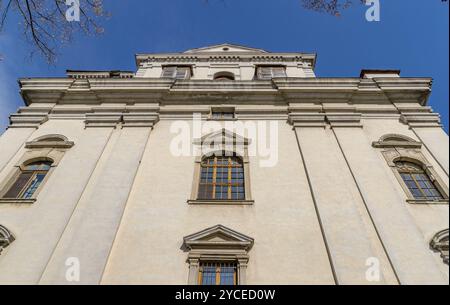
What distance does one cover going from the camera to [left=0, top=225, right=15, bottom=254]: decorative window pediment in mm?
9883

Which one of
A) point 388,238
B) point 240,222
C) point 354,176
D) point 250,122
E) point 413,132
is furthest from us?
point 250,122

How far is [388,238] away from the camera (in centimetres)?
977

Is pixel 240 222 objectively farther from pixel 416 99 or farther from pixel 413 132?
pixel 416 99

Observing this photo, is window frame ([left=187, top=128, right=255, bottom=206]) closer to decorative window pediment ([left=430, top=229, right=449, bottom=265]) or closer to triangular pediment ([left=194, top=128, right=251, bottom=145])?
triangular pediment ([left=194, top=128, right=251, bottom=145])

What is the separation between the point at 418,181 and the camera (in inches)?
485

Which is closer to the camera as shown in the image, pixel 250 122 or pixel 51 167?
pixel 51 167

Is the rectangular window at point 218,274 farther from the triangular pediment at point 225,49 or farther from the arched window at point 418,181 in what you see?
the triangular pediment at point 225,49

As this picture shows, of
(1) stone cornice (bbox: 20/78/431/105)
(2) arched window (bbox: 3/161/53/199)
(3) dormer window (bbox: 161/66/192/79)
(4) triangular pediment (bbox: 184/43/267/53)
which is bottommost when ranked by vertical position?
(2) arched window (bbox: 3/161/53/199)

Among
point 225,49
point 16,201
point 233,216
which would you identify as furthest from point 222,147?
point 225,49

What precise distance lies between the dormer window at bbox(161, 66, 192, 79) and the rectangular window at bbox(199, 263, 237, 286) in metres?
12.4

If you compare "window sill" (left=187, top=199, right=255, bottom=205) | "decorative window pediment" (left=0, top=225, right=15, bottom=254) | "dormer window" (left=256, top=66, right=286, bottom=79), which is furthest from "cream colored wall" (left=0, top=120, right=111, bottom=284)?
"dormer window" (left=256, top=66, right=286, bottom=79)

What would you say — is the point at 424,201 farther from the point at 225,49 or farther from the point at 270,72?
the point at 225,49

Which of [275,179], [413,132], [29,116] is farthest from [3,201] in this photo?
[413,132]

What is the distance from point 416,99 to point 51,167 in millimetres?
15745
